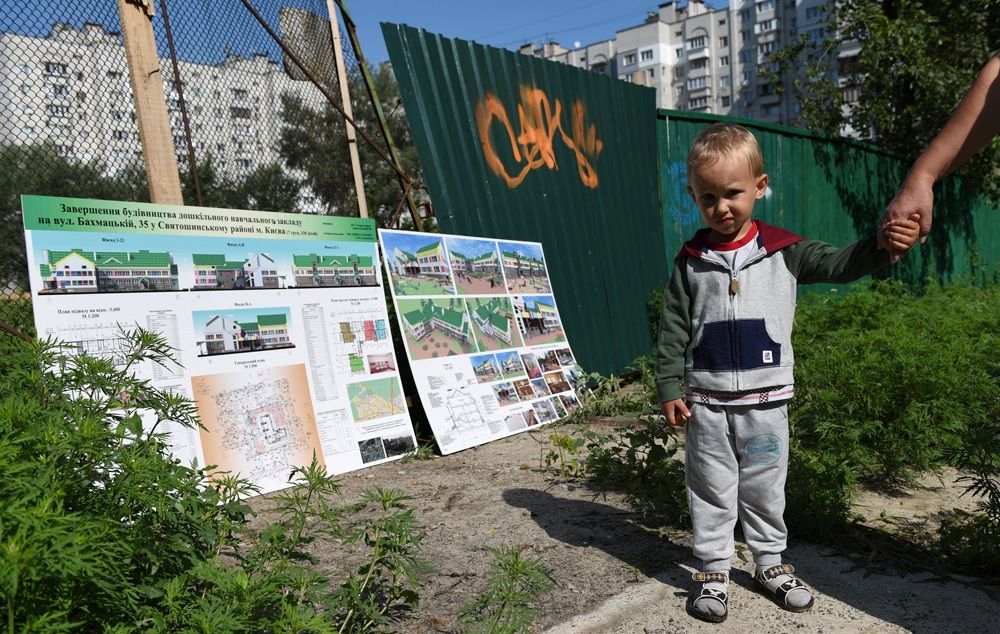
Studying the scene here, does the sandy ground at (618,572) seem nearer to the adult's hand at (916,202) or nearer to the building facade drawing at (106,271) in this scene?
the adult's hand at (916,202)

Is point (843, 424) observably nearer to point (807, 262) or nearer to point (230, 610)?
point (807, 262)

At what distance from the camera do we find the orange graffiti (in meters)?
5.66

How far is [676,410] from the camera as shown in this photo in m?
2.61

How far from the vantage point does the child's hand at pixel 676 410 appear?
260 cm

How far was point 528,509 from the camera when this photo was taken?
11.5ft

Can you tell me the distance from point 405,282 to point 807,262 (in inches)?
109

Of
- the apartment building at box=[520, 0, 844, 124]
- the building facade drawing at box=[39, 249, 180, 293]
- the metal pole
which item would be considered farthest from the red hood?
Answer: the apartment building at box=[520, 0, 844, 124]

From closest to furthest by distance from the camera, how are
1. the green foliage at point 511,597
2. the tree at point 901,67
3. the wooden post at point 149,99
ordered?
the green foliage at point 511,597
the wooden post at point 149,99
the tree at point 901,67

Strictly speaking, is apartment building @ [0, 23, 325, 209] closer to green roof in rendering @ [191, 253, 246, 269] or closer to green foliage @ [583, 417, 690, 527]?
green roof in rendering @ [191, 253, 246, 269]

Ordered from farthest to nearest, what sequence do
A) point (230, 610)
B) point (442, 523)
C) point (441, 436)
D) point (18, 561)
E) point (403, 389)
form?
point (403, 389)
point (441, 436)
point (442, 523)
point (230, 610)
point (18, 561)

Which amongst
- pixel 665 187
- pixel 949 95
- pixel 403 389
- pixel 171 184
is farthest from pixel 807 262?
pixel 949 95

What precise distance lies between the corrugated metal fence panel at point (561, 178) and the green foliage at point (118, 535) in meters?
3.46

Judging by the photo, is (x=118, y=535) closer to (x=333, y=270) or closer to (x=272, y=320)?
(x=272, y=320)

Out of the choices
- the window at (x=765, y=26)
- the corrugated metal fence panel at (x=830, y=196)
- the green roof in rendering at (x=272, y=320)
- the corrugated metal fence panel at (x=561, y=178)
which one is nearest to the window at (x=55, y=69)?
the green roof in rendering at (x=272, y=320)
